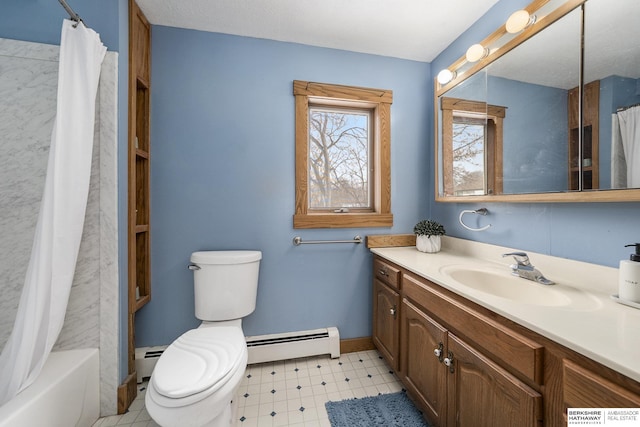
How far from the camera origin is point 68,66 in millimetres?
1162

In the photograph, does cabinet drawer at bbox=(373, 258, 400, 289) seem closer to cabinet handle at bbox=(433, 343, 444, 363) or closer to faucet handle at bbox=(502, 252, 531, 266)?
cabinet handle at bbox=(433, 343, 444, 363)

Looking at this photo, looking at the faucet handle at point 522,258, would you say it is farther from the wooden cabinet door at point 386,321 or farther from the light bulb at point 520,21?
the light bulb at point 520,21

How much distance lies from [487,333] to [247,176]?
5.09 feet

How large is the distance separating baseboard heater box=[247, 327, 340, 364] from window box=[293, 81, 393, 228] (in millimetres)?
785

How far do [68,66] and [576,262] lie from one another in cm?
245

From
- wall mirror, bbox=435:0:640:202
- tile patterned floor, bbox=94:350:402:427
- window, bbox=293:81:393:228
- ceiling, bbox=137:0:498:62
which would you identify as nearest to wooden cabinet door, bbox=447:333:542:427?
tile patterned floor, bbox=94:350:402:427

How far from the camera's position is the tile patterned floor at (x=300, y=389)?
131 centimetres

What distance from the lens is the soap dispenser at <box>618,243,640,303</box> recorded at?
0.82 meters

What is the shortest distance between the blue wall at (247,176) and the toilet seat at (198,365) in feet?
1.64

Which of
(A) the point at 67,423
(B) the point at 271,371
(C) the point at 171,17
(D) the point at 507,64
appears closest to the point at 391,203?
(D) the point at 507,64

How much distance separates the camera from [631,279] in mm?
828

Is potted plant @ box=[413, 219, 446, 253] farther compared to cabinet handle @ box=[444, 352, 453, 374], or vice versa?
potted plant @ box=[413, 219, 446, 253]

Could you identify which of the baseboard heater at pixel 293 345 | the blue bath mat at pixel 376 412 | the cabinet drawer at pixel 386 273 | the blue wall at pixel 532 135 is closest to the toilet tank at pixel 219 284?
the baseboard heater at pixel 293 345

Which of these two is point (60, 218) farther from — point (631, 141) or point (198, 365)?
point (631, 141)
